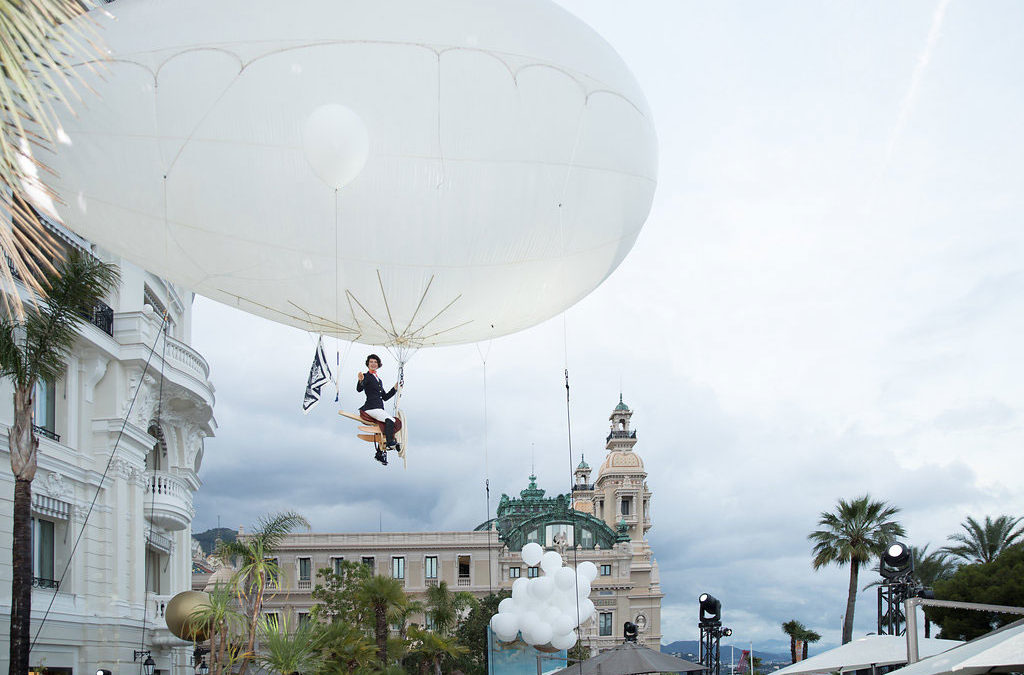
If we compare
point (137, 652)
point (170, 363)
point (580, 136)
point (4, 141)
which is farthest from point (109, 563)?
point (4, 141)

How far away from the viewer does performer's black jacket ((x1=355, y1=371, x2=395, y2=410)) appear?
52.2ft

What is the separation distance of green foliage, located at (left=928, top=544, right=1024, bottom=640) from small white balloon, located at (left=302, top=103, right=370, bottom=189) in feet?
94.0

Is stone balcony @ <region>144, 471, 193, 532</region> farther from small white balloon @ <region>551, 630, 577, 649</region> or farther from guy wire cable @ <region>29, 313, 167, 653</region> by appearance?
small white balloon @ <region>551, 630, 577, 649</region>

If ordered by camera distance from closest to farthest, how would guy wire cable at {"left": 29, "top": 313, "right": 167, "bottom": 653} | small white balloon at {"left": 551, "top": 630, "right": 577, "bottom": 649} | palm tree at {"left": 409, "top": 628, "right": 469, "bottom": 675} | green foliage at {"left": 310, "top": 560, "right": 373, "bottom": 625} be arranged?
guy wire cable at {"left": 29, "top": 313, "right": 167, "bottom": 653} < small white balloon at {"left": 551, "top": 630, "right": 577, "bottom": 649} < palm tree at {"left": 409, "top": 628, "right": 469, "bottom": 675} < green foliage at {"left": 310, "top": 560, "right": 373, "bottom": 625}

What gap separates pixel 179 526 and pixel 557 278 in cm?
1995

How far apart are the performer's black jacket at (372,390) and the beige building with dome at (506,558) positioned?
57178 mm

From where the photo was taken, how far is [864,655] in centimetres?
1819

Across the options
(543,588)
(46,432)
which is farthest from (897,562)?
(46,432)

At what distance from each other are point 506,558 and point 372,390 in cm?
6606

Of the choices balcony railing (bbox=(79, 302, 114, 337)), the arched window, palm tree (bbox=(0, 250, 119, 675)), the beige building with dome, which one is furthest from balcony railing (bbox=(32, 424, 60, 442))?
the beige building with dome

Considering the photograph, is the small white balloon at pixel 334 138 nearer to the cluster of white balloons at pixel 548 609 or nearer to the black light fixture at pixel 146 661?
the cluster of white balloons at pixel 548 609

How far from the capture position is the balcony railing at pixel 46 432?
75.6ft

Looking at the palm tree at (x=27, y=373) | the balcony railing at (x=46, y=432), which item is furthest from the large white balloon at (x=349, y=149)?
the balcony railing at (x=46, y=432)

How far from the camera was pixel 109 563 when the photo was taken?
26250 mm
